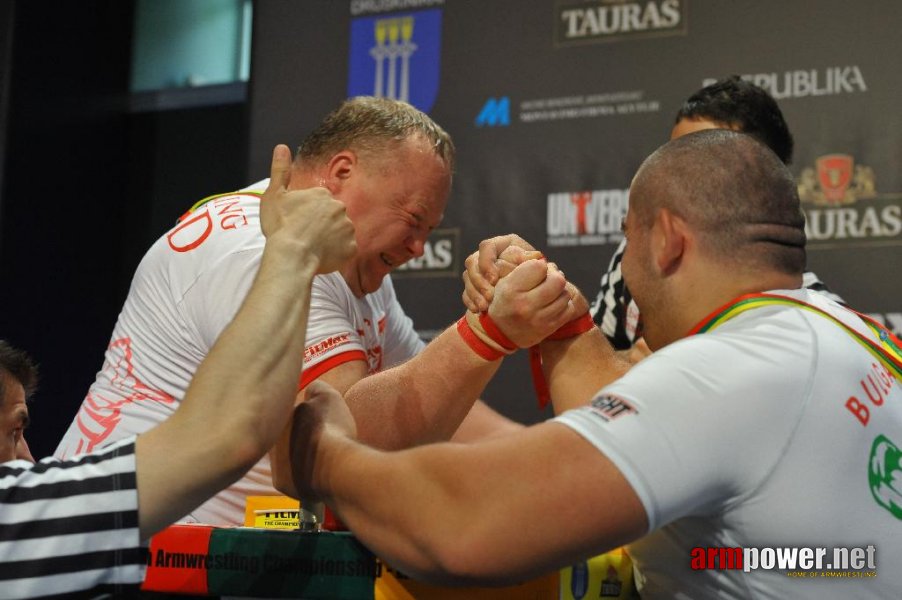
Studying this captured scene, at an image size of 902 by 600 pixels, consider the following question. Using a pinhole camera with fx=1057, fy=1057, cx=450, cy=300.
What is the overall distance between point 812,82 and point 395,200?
4.59ft

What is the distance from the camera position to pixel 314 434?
1289mm

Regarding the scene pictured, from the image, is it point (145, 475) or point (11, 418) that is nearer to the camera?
point (145, 475)

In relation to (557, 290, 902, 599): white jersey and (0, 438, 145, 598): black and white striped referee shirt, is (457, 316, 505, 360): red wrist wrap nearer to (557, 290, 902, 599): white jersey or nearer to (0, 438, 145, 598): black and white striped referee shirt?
(557, 290, 902, 599): white jersey

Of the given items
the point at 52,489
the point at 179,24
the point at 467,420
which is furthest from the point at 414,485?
the point at 179,24

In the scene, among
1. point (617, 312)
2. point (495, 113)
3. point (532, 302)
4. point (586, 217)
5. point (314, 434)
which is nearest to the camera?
point (314, 434)

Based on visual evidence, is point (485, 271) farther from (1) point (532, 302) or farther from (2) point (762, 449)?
(2) point (762, 449)

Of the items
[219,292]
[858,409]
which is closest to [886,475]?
[858,409]

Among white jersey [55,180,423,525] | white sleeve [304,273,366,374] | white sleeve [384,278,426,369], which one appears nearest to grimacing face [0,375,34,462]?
white jersey [55,180,423,525]

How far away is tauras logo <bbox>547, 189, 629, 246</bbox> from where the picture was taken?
3123 millimetres

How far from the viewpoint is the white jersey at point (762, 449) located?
1.04 metres

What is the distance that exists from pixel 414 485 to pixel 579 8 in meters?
2.45

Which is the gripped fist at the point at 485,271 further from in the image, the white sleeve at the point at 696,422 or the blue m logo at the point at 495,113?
the blue m logo at the point at 495,113

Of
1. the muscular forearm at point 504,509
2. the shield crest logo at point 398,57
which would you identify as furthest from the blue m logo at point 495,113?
the muscular forearm at point 504,509

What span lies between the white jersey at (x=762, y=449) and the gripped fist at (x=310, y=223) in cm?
41
